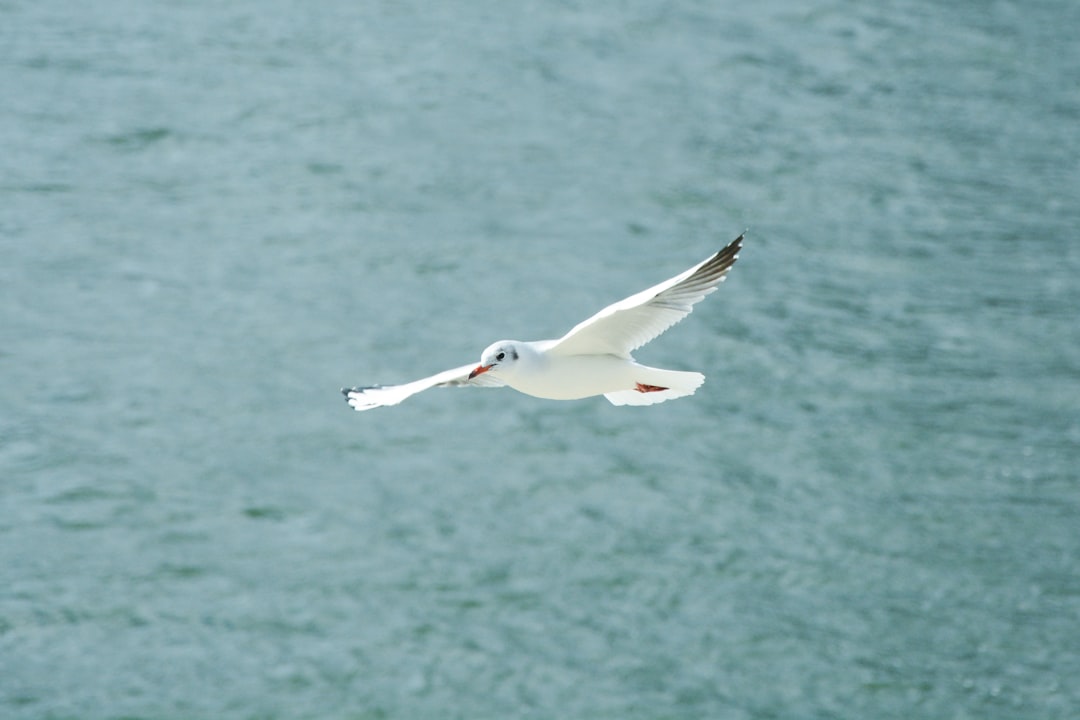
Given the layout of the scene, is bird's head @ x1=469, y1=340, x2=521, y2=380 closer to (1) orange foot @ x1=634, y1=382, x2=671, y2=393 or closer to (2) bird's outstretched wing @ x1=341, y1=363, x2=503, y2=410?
(2) bird's outstretched wing @ x1=341, y1=363, x2=503, y2=410

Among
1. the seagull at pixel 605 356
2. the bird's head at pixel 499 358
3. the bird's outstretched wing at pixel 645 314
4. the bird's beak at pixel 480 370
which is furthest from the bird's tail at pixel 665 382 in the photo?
the bird's beak at pixel 480 370

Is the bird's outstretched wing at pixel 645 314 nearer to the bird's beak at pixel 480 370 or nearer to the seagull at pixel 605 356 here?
the seagull at pixel 605 356

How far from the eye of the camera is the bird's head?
7.53m

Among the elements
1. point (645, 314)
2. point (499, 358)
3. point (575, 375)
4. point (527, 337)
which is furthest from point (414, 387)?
point (527, 337)

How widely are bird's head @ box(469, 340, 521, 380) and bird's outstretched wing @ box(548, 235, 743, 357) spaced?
0.26 meters

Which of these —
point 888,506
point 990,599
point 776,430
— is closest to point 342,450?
point 776,430

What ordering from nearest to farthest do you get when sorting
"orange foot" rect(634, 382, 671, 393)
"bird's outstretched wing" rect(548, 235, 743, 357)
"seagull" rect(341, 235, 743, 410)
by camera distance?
"seagull" rect(341, 235, 743, 410)
"bird's outstretched wing" rect(548, 235, 743, 357)
"orange foot" rect(634, 382, 671, 393)

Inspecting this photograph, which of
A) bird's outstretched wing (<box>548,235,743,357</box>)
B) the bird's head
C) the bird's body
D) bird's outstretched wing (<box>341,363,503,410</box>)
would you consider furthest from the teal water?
the bird's head

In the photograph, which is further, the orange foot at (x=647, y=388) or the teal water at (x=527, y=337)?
the teal water at (x=527, y=337)

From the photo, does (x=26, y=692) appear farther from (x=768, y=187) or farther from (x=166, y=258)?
(x=768, y=187)

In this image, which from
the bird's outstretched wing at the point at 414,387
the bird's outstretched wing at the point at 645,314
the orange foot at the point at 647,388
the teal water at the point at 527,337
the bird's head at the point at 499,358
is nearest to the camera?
the bird's head at the point at 499,358

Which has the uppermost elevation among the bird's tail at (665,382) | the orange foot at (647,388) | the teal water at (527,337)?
the bird's tail at (665,382)

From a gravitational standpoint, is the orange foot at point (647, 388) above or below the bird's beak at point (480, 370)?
below

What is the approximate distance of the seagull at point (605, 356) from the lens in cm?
764
